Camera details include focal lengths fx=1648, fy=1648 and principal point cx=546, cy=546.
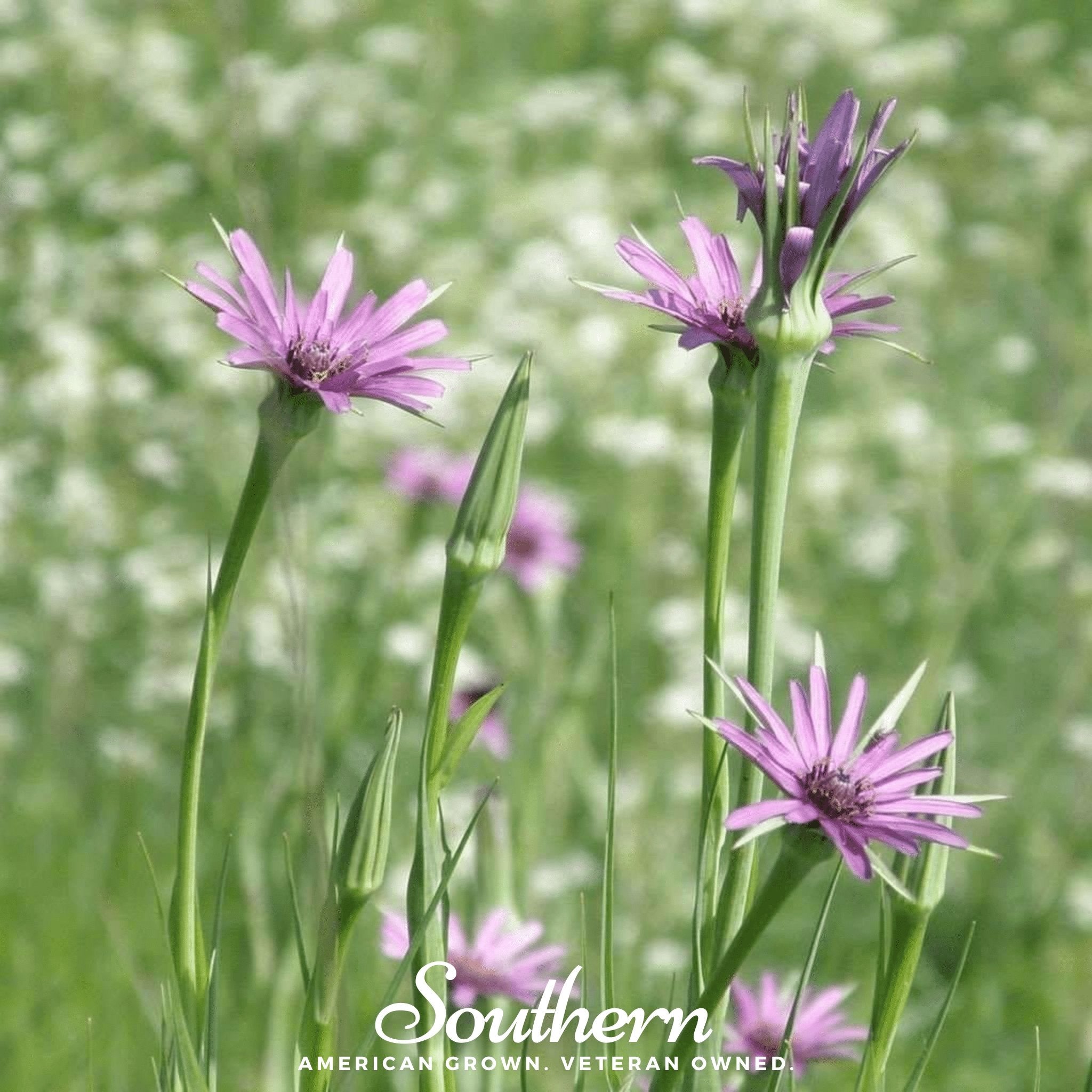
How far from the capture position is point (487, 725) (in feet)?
5.90

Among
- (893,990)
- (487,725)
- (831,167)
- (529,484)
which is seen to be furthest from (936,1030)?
(529,484)

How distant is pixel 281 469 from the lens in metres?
0.72

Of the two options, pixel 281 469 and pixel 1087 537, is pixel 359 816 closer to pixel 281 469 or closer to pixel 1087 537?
pixel 281 469

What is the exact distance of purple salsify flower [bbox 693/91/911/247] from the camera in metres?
0.66

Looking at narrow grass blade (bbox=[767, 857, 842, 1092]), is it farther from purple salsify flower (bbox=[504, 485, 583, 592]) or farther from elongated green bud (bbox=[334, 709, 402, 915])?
purple salsify flower (bbox=[504, 485, 583, 592])

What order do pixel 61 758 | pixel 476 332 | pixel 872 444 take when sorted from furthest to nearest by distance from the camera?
pixel 476 332
pixel 872 444
pixel 61 758

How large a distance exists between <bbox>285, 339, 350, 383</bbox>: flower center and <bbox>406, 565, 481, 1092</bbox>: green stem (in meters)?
0.11

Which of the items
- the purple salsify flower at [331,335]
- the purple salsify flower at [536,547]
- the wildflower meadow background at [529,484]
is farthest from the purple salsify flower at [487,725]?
the purple salsify flower at [331,335]

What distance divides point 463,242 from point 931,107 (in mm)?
1566

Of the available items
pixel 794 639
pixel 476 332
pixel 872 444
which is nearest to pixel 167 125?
pixel 476 332

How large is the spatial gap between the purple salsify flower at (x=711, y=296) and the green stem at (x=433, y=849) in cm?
15

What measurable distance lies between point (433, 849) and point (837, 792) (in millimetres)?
167

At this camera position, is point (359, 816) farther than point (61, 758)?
No

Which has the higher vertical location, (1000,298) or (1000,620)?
(1000,298)
